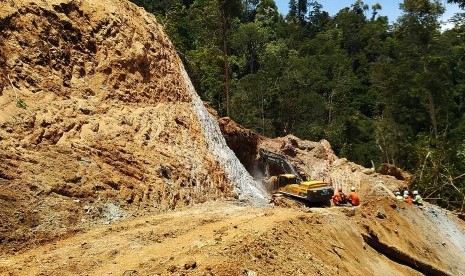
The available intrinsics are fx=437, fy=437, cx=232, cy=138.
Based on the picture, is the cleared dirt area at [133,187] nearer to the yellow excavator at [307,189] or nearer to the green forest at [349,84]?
the yellow excavator at [307,189]

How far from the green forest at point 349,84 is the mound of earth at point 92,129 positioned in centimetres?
1416

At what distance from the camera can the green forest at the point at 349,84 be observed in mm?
34188

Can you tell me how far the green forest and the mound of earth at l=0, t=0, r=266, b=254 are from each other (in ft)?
46.5

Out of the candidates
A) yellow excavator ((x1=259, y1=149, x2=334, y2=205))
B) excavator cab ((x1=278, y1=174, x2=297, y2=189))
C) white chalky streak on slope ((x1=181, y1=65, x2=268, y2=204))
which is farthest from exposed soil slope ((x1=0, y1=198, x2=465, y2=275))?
excavator cab ((x1=278, y1=174, x2=297, y2=189))

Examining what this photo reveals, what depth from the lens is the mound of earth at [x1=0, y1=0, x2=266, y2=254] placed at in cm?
886

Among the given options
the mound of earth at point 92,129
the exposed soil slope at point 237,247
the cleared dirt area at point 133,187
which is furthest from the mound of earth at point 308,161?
the exposed soil slope at point 237,247

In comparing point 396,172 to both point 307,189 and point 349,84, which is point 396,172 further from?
point 349,84

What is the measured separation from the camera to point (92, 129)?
1120 cm

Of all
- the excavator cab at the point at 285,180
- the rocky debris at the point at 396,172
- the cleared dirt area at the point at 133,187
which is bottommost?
the rocky debris at the point at 396,172

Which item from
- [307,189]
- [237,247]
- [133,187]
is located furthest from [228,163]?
[237,247]

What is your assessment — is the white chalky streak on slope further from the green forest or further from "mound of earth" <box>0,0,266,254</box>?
the green forest

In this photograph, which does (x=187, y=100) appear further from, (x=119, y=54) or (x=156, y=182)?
(x=156, y=182)

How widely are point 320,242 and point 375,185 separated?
46.2 ft

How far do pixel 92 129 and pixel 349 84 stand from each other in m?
51.8
